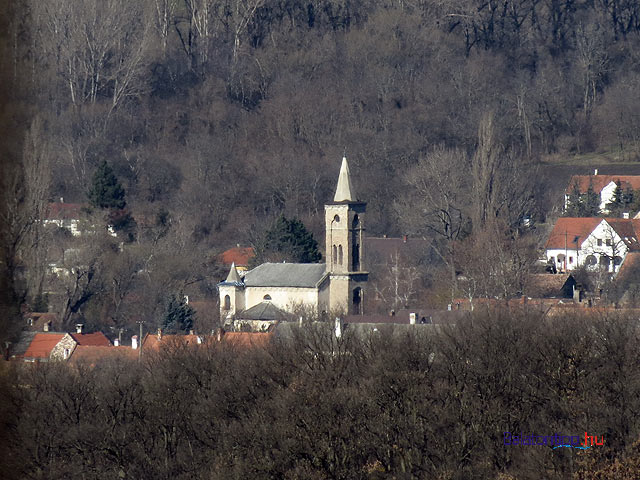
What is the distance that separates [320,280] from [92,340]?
33.1 feet

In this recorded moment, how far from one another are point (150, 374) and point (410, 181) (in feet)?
106

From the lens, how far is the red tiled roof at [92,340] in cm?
3125

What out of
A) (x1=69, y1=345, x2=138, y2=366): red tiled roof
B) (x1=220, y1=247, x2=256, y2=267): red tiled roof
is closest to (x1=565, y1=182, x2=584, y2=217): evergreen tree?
(x1=220, y1=247, x2=256, y2=267): red tiled roof

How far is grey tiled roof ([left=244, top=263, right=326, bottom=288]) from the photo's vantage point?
40.8 meters

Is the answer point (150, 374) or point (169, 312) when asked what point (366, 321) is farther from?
point (150, 374)

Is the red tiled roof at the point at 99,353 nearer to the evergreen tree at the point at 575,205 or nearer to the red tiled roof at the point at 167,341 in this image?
the red tiled roof at the point at 167,341

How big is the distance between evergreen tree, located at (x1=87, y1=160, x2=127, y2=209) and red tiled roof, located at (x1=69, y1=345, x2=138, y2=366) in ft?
59.3

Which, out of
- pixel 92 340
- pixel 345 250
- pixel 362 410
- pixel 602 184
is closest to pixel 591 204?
pixel 602 184

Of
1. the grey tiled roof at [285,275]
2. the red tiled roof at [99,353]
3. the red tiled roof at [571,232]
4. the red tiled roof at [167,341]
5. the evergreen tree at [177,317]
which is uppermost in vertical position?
the red tiled roof at [571,232]

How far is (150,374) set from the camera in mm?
22125

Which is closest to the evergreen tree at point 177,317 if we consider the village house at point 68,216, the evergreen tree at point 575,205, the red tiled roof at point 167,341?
the red tiled roof at point 167,341

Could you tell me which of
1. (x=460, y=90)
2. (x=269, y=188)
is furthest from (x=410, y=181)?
(x=460, y=90)

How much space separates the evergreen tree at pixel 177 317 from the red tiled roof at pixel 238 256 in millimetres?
10808

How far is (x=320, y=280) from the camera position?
40.5m
